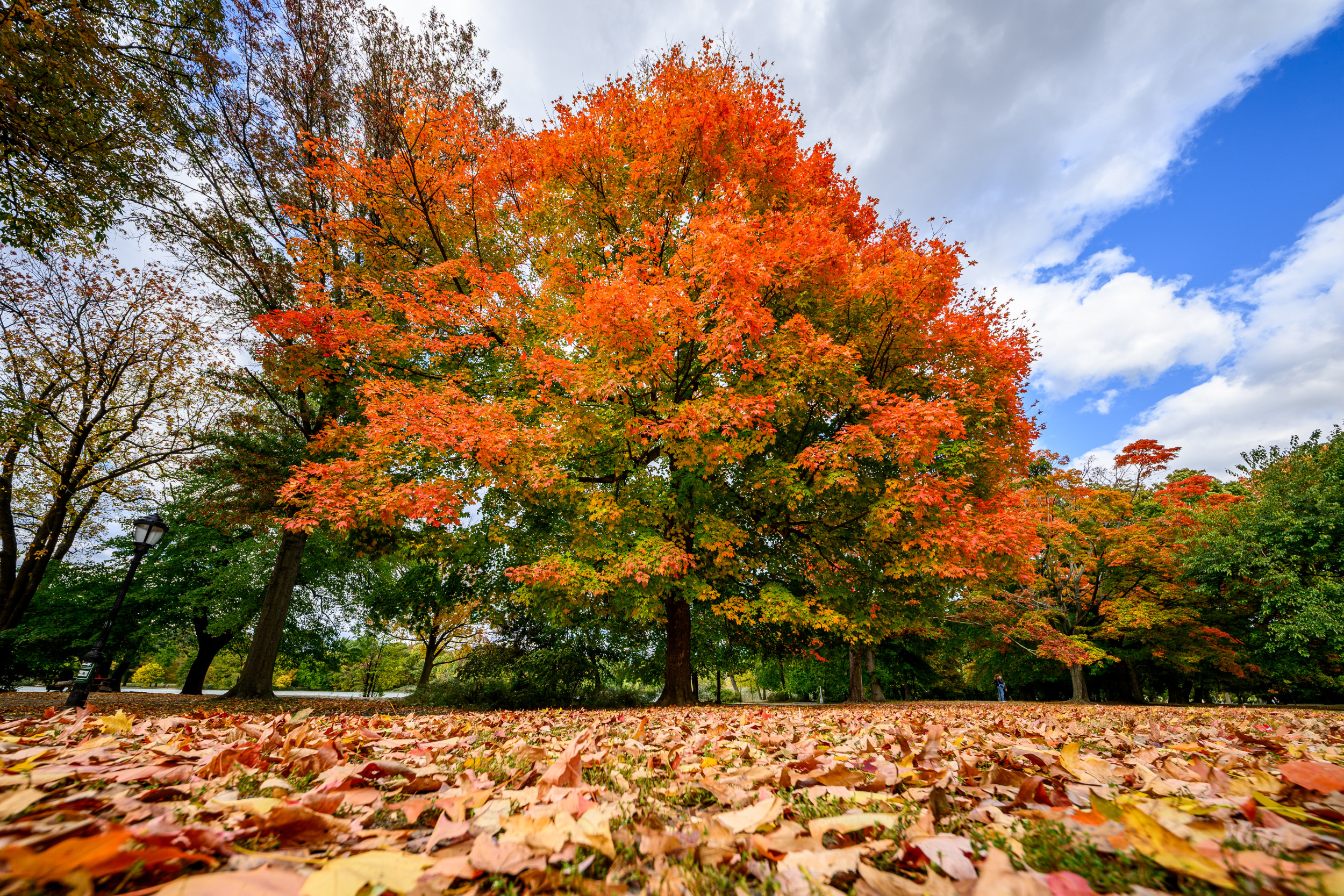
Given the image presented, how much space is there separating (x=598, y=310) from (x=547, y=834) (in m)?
6.58

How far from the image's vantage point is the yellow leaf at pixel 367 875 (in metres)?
0.82

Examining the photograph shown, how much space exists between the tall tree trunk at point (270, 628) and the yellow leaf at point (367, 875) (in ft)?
39.6

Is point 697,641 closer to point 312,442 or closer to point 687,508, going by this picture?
point 687,508

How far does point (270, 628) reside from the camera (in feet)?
35.1

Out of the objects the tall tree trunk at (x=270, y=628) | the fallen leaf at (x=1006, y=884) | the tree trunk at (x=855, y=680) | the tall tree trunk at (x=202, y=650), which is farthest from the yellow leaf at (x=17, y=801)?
the tall tree trunk at (x=202, y=650)

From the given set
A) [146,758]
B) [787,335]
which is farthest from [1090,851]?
[787,335]

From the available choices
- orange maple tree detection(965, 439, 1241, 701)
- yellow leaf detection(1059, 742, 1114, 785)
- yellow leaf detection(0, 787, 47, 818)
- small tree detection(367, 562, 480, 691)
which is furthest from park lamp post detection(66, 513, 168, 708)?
orange maple tree detection(965, 439, 1241, 701)

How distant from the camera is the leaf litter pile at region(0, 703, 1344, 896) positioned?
869mm

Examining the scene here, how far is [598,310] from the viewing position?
7.02 metres

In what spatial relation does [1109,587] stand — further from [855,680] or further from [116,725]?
[116,725]

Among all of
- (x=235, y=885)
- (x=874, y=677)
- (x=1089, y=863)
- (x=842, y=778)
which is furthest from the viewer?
(x=874, y=677)

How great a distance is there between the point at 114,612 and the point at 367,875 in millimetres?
10714

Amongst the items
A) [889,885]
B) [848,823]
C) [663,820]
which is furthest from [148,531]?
[889,885]

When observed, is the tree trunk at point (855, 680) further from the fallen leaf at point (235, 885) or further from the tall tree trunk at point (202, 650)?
the tall tree trunk at point (202, 650)
